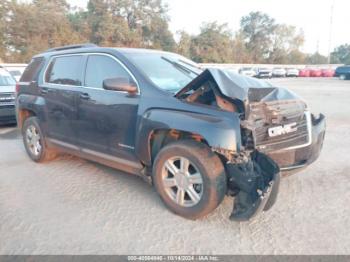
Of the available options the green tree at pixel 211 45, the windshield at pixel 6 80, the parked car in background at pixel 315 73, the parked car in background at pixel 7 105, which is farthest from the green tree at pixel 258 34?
the parked car in background at pixel 7 105

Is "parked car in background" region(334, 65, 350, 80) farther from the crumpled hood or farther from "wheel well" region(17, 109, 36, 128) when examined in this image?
"wheel well" region(17, 109, 36, 128)

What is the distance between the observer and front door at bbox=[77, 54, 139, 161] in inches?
142

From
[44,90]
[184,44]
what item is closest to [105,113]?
[44,90]

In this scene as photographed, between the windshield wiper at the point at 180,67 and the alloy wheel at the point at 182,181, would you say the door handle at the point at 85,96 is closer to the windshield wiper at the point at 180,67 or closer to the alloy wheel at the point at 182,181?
the windshield wiper at the point at 180,67

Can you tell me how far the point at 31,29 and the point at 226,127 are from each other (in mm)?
39426

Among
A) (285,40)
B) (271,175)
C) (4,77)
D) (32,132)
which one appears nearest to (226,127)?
(271,175)

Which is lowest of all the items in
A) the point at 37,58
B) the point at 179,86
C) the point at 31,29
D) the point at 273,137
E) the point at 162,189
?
the point at 162,189

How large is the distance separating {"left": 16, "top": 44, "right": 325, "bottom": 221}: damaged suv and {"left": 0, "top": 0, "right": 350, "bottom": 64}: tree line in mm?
35886

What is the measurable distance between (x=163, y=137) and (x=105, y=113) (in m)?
0.84

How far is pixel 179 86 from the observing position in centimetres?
374

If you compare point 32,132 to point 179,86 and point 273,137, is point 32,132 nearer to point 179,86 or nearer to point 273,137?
point 179,86

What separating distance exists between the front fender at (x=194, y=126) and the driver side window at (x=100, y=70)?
2.49ft

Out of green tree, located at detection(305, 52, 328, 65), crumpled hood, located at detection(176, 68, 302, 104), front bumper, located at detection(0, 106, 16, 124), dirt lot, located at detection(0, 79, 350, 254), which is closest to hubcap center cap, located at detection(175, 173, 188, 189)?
dirt lot, located at detection(0, 79, 350, 254)

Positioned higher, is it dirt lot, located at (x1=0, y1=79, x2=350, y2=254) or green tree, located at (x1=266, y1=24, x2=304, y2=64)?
green tree, located at (x1=266, y1=24, x2=304, y2=64)
